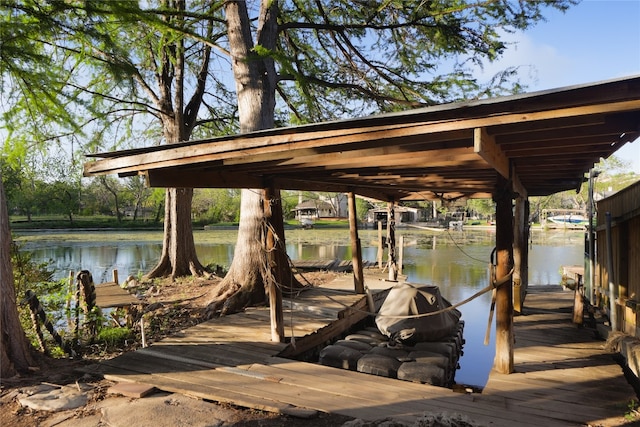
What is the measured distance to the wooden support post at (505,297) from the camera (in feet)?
14.3

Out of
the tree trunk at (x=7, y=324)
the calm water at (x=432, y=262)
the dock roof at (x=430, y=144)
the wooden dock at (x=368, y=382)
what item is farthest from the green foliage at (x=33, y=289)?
the dock roof at (x=430, y=144)

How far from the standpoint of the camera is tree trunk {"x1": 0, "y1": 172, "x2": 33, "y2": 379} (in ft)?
14.1

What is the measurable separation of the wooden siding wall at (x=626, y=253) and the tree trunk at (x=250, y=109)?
528 centimetres

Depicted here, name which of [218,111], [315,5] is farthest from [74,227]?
[315,5]

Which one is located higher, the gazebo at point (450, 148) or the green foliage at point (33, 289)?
the gazebo at point (450, 148)

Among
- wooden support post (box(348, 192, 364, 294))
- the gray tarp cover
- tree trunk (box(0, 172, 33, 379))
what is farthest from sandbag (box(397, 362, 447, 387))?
tree trunk (box(0, 172, 33, 379))

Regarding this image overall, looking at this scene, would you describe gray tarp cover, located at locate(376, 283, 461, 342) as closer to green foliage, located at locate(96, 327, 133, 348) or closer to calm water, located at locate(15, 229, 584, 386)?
calm water, located at locate(15, 229, 584, 386)

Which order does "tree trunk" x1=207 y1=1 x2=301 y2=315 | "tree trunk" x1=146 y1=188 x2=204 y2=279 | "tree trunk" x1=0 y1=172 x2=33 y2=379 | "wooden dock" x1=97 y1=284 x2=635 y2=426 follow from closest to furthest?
"wooden dock" x1=97 y1=284 x2=635 y2=426
"tree trunk" x1=0 y1=172 x2=33 y2=379
"tree trunk" x1=207 y1=1 x2=301 y2=315
"tree trunk" x1=146 y1=188 x2=204 y2=279

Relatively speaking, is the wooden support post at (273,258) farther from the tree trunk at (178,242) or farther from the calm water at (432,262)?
the tree trunk at (178,242)

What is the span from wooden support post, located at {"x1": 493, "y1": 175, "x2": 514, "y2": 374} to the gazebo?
11mm

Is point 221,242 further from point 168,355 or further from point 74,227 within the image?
point 168,355

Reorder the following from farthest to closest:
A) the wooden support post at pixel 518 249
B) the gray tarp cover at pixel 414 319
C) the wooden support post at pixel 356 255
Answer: the wooden support post at pixel 356 255 < the wooden support post at pixel 518 249 < the gray tarp cover at pixel 414 319

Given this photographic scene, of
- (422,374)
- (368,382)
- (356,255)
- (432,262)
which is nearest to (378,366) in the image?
(422,374)

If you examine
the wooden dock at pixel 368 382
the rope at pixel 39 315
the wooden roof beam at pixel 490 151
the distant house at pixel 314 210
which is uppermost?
the distant house at pixel 314 210
